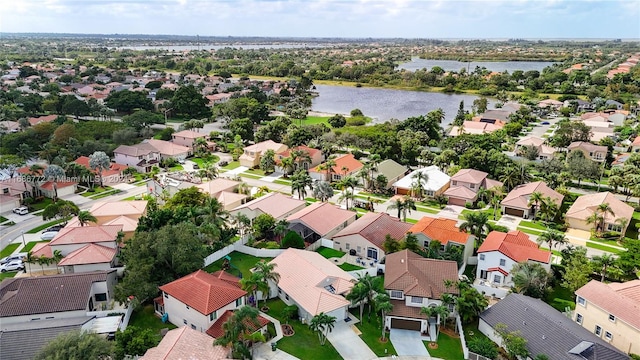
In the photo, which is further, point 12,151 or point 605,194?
point 12,151

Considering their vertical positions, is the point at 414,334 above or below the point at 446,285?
below

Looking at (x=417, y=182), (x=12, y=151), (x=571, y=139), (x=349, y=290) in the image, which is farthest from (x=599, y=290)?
(x=12, y=151)

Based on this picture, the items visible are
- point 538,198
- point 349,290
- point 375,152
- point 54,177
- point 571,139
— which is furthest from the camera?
point 571,139

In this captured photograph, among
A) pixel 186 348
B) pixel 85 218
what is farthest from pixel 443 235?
pixel 85 218

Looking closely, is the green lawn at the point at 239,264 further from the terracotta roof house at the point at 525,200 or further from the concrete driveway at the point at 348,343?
the terracotta roof house at the point at 525,200

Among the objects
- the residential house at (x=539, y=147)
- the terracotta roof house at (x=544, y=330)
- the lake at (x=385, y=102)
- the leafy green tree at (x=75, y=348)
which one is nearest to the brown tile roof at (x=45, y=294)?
the leafy green tree at (x=75, y=348)

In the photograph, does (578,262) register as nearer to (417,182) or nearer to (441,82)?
(417,182)

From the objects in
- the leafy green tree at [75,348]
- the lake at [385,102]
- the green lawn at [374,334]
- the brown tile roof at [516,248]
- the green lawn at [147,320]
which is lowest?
the green lawn at [147,320]
